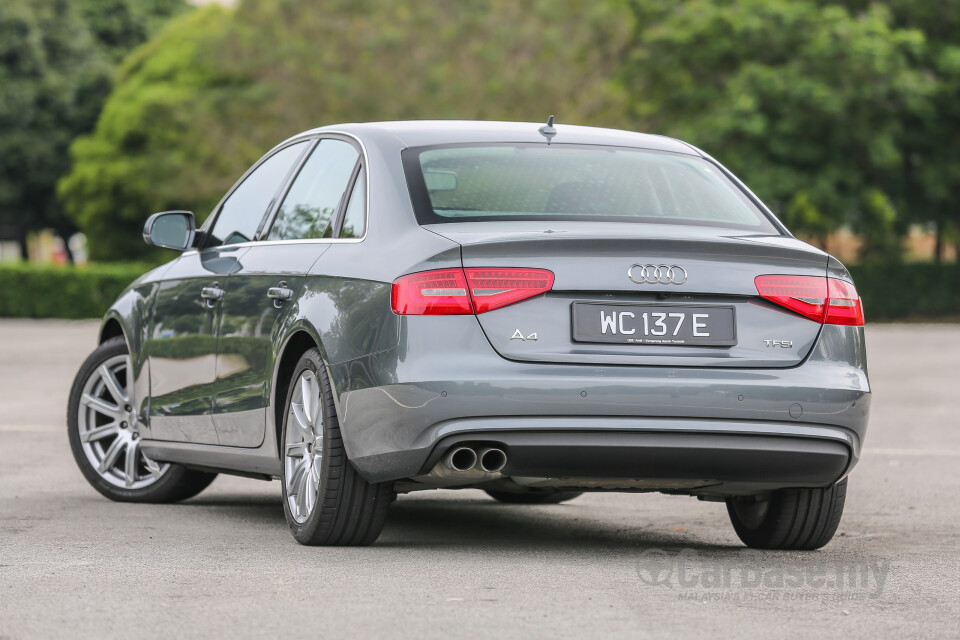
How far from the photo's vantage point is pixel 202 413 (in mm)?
7375

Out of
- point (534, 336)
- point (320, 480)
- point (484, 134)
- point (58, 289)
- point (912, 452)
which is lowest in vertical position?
point (58, 289)

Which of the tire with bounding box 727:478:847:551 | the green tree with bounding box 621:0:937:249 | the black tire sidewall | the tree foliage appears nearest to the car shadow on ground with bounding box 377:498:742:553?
the tire with bounding box 727:478:847:551

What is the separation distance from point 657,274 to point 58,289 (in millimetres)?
35811

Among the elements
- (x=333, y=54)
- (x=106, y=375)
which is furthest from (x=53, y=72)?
(x=106, y=375)

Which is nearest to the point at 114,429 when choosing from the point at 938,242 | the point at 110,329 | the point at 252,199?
the point at 110,329

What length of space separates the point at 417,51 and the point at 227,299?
39239 millimetres

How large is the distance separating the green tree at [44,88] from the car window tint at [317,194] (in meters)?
60.2

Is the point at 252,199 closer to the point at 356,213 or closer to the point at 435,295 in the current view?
the point at 356,213

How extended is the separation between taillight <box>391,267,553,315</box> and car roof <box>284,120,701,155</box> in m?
1.05

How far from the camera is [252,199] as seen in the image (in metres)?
7.62

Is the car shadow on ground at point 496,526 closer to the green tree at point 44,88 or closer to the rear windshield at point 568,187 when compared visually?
the rear windshield at point 568,187

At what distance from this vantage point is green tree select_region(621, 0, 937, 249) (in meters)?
40.8

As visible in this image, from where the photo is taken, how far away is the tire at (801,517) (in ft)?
21.5

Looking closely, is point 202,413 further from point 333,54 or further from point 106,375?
point 333,54
